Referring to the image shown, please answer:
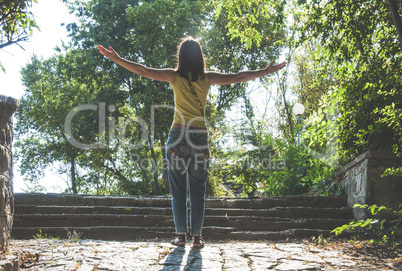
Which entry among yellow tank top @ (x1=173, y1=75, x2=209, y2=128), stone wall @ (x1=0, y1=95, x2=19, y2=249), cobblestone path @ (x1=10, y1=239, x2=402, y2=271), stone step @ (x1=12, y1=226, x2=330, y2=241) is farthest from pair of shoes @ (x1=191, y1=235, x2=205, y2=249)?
stone wall @ (x1=0, y1=95, x2=19, y2=249)

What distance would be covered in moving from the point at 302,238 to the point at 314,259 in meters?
1.71

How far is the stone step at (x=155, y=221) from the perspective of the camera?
5809mm

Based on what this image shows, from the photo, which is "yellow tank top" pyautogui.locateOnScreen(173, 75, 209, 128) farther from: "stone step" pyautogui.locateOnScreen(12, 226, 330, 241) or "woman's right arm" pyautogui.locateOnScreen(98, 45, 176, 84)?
"stone step" pyautogui.locateOnScreen(12, 226, 330, 241)

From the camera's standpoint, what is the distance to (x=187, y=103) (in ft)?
12.5

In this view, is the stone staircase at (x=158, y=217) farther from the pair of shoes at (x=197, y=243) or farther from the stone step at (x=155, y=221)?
the pair of shoes at (x=197, y=243)

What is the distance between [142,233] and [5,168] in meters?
2.81

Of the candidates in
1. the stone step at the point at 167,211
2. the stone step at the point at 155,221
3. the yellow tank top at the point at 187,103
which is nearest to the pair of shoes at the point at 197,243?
the yellow tank top at the point at 187,103

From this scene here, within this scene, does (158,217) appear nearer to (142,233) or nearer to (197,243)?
(142,233)

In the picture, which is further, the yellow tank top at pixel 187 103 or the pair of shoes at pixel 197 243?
the pair of shoes at pixel 197 243

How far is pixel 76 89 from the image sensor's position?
21266mm

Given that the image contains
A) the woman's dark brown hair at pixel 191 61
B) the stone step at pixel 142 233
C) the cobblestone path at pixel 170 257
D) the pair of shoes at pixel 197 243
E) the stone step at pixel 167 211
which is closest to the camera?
the cobblestone path at pixel 170 257

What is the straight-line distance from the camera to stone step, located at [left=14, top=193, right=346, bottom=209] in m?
6.61

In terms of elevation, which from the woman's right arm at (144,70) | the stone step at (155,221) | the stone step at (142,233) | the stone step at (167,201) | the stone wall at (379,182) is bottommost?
the stone step at (142,233)

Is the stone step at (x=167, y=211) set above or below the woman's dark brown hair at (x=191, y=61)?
below
